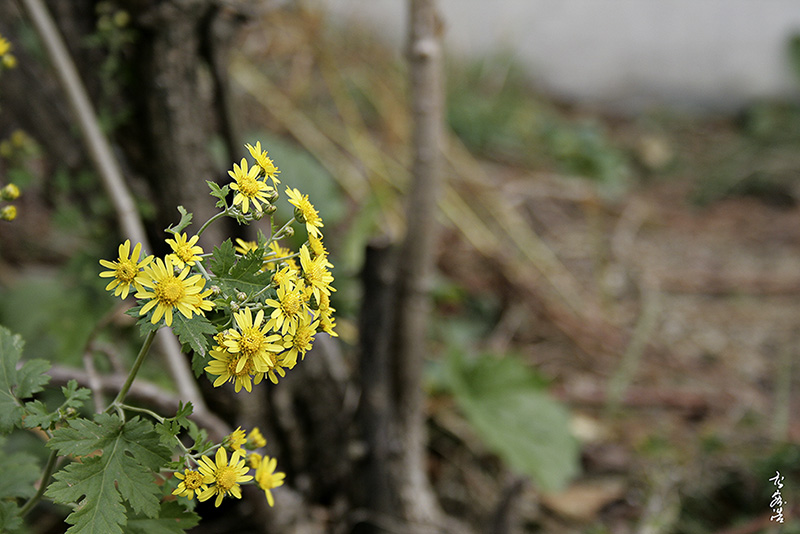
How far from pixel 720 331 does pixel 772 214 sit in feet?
4.39

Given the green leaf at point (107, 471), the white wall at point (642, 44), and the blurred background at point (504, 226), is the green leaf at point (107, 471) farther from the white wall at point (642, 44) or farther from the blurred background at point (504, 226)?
the white wall at point (642, 44)

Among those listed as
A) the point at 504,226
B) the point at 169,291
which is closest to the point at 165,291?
the point at 169,291

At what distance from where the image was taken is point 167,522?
0.53m

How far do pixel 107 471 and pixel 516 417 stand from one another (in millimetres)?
1212

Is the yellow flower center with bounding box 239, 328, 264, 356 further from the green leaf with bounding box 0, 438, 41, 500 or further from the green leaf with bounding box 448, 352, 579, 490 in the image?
the green leaf with bounding box 448, 352, 579, 490

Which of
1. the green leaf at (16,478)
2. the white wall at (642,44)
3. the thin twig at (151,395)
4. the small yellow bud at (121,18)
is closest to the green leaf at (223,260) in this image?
the green leaf at (16,478)

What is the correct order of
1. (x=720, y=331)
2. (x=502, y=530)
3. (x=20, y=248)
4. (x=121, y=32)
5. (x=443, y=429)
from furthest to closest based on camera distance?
(x=720, y=331)
(x=20, y=248)
(x=443, y=429)
(x=502, y=530)
(x=121, y=32)

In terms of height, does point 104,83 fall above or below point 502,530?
above

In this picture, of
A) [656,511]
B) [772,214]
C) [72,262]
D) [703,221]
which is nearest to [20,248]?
[72,262]

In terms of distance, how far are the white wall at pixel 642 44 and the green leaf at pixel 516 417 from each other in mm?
2683

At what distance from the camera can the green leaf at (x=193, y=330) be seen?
1.44 feet

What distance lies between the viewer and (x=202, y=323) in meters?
0.45

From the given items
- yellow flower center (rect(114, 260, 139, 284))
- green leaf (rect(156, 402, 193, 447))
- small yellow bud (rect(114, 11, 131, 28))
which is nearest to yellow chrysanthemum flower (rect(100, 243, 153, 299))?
yellow flower center (rect(114, 260, 139, 284))

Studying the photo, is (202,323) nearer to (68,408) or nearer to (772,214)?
(68,408)
